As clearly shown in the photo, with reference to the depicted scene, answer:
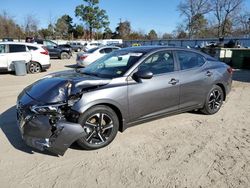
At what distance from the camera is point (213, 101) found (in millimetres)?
5812

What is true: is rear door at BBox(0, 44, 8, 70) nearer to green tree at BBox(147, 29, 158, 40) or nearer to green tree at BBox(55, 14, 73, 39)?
green tree at BBox(55, 14, 73, 39)

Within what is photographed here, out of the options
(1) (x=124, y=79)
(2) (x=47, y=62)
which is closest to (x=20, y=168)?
(1) (x=124, y=79)

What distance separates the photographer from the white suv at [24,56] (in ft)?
40.7

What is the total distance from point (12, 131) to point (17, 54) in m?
8.88

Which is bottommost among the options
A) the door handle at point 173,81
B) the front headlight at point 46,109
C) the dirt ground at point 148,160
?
→ the dirt ground at point 148,160

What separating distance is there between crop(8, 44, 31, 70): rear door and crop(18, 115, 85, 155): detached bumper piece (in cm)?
994

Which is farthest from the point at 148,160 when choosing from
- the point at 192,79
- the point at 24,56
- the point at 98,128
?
the point at 24,56

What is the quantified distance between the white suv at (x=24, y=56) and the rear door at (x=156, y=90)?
9.81 meters

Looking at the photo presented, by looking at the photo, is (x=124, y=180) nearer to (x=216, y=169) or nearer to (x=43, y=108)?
(x=216, y=169)

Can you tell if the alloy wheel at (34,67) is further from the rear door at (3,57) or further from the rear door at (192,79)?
the rear door at (192,79)

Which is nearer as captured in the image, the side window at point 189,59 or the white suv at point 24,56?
the side window at point 189,59

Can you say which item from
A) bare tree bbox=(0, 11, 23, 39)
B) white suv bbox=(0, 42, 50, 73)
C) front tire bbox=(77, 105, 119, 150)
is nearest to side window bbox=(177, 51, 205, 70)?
front tire bbox=(77, 105, 119, 150)

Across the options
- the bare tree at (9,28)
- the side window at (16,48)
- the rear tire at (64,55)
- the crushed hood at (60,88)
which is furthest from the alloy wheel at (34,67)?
the bare tree at (9,28)

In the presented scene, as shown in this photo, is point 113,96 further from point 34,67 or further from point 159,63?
point 34,67
